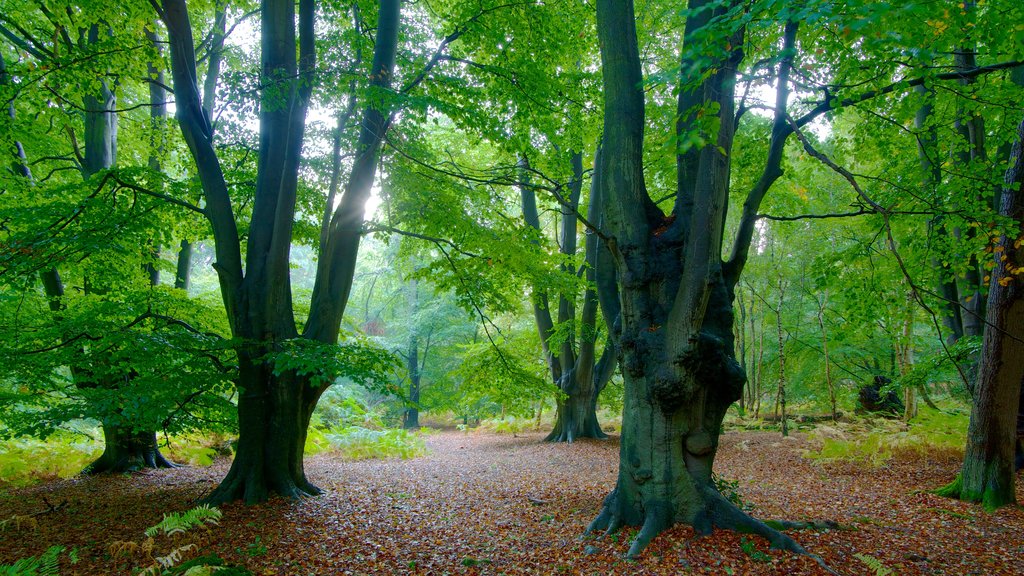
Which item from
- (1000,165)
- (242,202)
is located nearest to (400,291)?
(242,202)

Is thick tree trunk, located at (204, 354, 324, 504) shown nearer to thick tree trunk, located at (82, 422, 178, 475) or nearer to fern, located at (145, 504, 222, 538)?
fern, located at (145, 504, 222, 538)

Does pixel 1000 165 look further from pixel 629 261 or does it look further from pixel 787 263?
pixel 787 263

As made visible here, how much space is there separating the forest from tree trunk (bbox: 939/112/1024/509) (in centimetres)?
3

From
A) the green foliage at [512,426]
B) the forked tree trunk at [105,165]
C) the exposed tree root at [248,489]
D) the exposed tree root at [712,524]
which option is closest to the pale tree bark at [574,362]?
the green foliage at [512,426]

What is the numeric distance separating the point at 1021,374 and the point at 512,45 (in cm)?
743

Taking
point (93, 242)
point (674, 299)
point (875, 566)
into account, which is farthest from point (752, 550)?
point (93, 242)

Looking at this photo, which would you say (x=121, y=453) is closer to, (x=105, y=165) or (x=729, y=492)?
(x=105, y=165)

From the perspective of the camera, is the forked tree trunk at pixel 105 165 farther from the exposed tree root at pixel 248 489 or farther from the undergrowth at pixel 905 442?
the undergrowth at pixel 905 442

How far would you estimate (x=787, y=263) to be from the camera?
13617 mm

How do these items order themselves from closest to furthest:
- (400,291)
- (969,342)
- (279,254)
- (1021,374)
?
(1021,374)
(279,254)
(969,342)
(400,291)

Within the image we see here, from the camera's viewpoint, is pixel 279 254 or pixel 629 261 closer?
pixel 629 261

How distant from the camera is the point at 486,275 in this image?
7.92 m

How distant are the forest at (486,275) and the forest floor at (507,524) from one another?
0.04 m

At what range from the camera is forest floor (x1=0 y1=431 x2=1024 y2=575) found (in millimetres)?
3814
